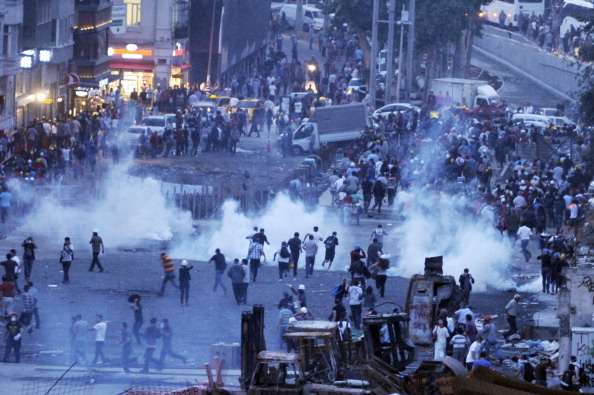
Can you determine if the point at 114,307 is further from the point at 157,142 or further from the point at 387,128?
the point at 387,128

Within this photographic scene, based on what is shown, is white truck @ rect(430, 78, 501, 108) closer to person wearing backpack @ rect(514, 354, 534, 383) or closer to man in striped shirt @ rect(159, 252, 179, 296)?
man in striped shirt @ rect(159, 252, 179, 296)

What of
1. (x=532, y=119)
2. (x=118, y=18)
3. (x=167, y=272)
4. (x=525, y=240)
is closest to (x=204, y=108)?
(x=118, y=18)

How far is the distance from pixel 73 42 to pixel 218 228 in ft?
92.9

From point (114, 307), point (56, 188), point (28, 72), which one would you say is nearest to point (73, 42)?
point (28, 72)

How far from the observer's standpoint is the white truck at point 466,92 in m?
73.9

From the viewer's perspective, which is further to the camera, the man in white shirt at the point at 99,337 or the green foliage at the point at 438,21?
the green foliage at the point at 438,21

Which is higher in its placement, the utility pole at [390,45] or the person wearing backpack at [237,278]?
the utility pole at [390,45]

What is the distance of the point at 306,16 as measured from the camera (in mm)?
100438

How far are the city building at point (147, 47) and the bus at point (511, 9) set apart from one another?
28.9m

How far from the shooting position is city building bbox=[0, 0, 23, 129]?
2290 inches

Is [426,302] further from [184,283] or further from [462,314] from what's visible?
[184,283]

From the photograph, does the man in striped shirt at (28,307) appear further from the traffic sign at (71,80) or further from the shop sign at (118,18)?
the shop sign at (118,18)

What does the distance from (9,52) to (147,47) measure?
1681 cm

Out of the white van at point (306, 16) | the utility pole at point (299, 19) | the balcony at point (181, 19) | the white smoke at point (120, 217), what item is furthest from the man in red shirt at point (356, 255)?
the white van at point (306, 16)
